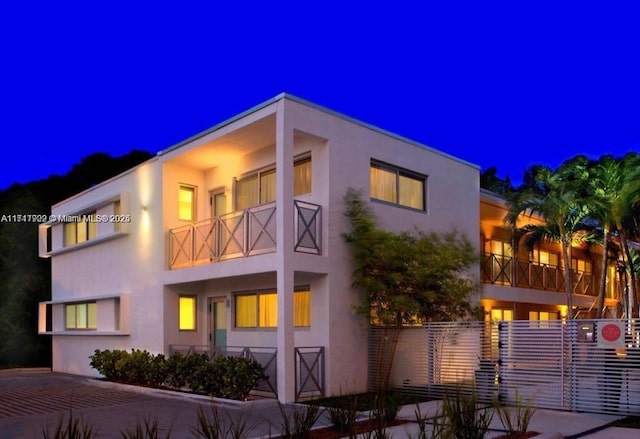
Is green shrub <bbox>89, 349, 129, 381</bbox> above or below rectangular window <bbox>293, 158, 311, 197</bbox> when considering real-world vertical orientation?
below

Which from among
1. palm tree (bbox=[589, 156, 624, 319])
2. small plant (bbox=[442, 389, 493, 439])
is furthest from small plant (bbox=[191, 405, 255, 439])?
palm tree (bbox=[589, 156, 624, 319])

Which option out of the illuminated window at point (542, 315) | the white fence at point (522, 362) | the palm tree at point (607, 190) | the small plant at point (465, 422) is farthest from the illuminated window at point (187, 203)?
the illuminated window at point (542, 315)

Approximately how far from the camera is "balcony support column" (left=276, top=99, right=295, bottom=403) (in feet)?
45.5

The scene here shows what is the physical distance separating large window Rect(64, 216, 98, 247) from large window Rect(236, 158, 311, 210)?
6556 mm

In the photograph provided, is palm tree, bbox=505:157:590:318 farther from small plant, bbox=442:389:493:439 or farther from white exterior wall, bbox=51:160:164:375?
small plant, bbox=442:389:493:439

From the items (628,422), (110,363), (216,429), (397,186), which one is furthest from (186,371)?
(628,422)

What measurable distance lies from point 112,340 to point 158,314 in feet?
9.14

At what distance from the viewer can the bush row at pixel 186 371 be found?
13.9 meters

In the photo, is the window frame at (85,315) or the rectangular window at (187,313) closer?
the rectangular window at (187,313)

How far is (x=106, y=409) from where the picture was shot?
13.5m

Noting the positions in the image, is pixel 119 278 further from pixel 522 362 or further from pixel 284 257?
pixel 522 362

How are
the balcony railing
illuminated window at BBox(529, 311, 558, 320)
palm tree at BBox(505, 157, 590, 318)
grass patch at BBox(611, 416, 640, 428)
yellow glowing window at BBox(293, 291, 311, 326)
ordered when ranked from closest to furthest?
grass patch at BBox(611, 416, 640, 428) < yellow glowing window at BBox(293, 291, 311, 326) < palm tree at BBox(505, 157, 590, 318) < the balcony railing < illuminated window at BBox(529, 311, 558, 320)

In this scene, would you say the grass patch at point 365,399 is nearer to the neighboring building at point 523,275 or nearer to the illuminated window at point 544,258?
the neighboring building at point 523,275

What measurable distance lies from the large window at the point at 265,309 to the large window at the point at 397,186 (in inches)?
119
